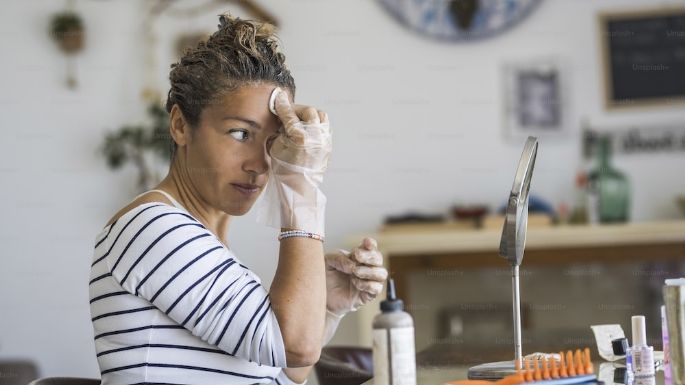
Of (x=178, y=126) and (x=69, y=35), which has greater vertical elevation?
(x=69, y=35)

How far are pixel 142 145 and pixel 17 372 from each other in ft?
3.65

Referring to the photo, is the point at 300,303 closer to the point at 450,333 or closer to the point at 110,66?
the point at 450,333

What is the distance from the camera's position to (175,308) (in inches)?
56.0

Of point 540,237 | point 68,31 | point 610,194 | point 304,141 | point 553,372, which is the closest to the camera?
point 553,372

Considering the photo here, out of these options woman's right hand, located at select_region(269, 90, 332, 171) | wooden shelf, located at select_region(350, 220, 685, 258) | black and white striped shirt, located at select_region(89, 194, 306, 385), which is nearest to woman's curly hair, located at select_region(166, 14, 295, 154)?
woman's right hand, located at select_region(269, 90, 332, 171)

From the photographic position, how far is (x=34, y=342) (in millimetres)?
4230

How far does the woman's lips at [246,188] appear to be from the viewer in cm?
164

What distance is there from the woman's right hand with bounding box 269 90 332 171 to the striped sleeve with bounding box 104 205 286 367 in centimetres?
20

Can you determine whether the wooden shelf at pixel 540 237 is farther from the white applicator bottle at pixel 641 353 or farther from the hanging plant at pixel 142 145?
the white applicator bottle at pixel 641 353

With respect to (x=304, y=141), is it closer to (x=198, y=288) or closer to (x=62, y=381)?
(x=198, y=288)

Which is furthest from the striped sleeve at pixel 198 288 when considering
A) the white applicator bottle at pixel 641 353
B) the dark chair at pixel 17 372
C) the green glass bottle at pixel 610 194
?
the dark chair at pixel 17 372

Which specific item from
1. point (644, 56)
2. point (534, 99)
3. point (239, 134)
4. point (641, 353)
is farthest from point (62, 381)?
point (644, 56)

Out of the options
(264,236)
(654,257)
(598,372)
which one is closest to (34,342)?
(264,236)

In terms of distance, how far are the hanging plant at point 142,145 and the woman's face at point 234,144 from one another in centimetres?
253
